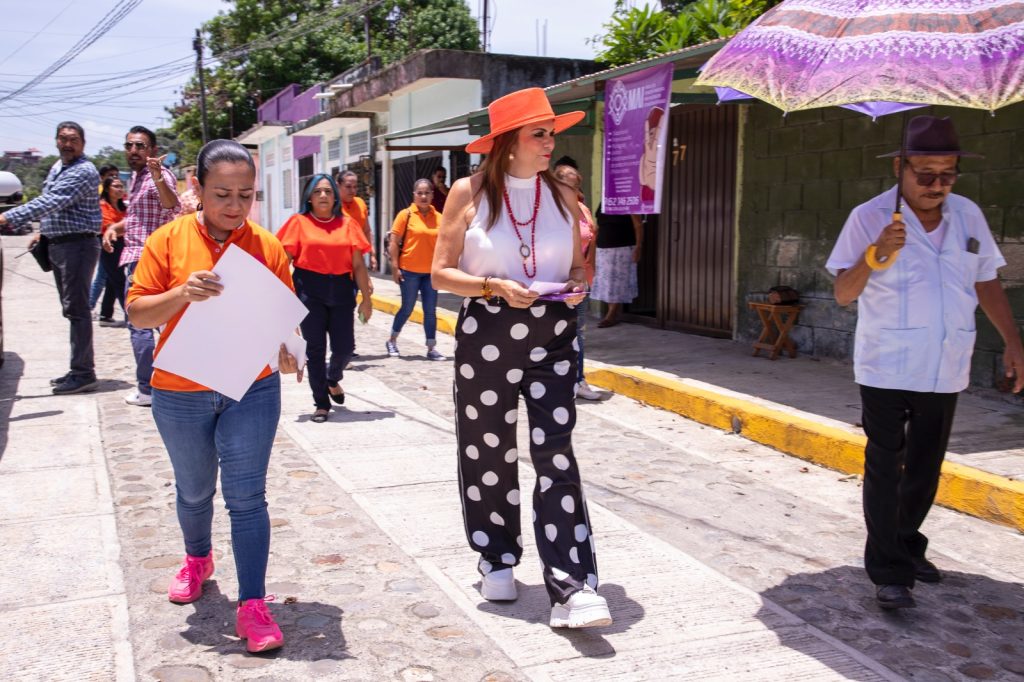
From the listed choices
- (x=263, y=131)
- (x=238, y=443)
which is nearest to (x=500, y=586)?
(x=238, y=443)

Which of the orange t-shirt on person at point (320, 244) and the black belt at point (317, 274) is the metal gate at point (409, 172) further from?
the black belt at point (317, 274)

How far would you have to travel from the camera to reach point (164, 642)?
3.48m

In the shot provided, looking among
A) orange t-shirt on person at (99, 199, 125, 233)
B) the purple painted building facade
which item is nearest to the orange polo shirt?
orange t-shirt on person at (99, 199, 125, 233)

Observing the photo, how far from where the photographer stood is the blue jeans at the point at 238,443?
3352 millimetres

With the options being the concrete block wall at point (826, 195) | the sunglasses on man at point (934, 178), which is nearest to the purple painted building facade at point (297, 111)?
the concrete block wall at point (826, 195)

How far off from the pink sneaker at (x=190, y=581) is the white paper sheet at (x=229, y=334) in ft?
3.00

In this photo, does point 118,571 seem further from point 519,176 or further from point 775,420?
point 775,420

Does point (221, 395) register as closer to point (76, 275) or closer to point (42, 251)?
point (76, 275)

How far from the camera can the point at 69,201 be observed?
753cm

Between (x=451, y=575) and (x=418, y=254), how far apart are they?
21.2 feet

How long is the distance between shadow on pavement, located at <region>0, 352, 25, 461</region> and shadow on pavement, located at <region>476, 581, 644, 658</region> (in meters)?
3.79

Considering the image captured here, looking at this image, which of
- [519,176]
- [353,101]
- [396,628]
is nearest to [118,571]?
[396,628]

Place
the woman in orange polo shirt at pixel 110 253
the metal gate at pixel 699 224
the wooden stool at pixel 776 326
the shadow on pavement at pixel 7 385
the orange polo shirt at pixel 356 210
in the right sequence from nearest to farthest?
the shadow on pavement at pixel 7 385, the wooden stool at pixel 776 326, the orange polo shirt at pixel 356 210, the metal gate at pixel 699 224, the woman in orange polo shirt at pixel 110 253

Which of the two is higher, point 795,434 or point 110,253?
point 110,253
